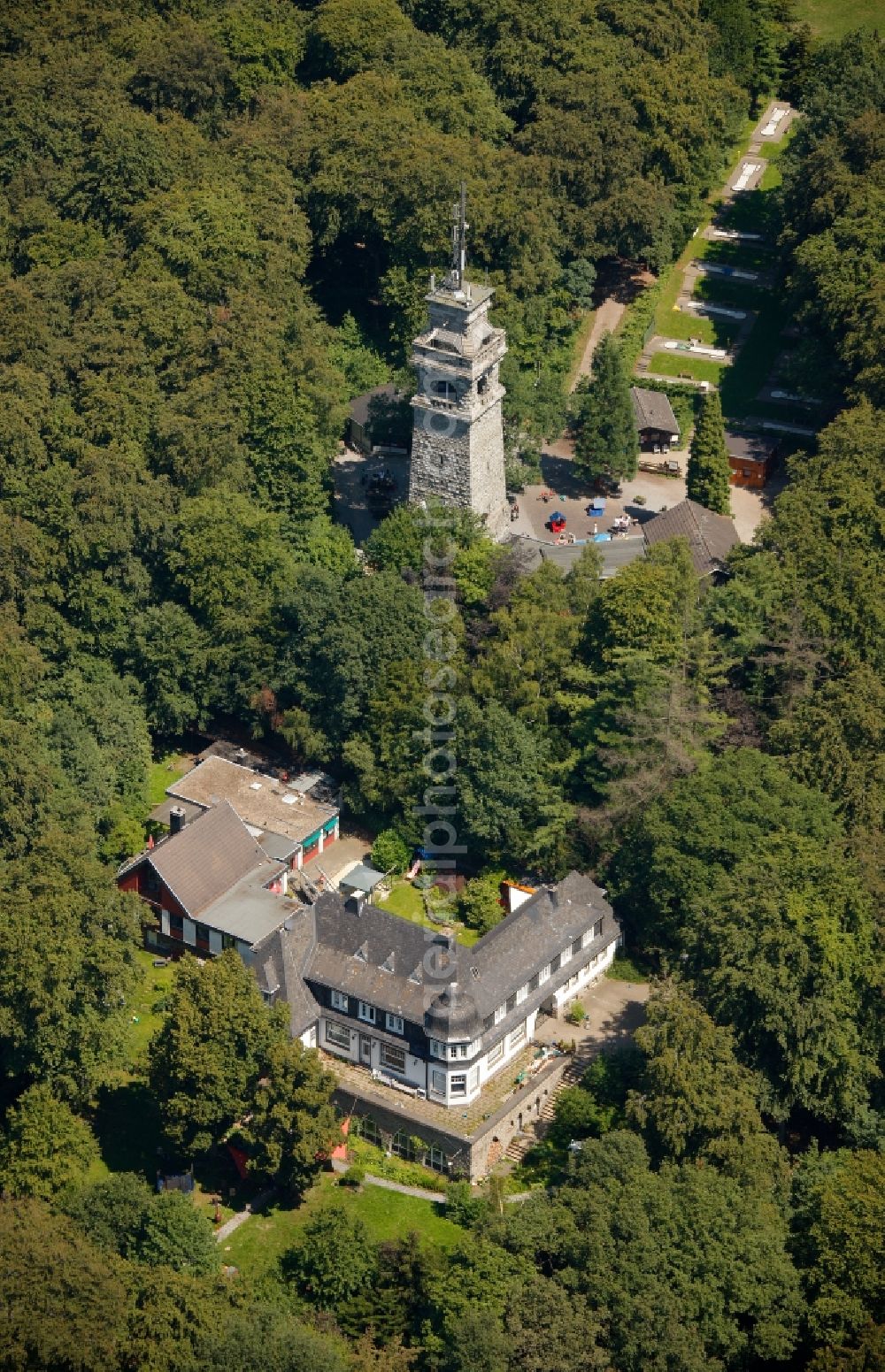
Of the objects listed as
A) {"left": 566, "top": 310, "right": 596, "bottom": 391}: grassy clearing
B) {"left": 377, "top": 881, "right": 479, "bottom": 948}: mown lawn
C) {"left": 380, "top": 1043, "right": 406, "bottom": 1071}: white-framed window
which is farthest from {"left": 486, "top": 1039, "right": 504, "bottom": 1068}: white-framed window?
{"left": 566, "top": 310, "right": 596, "bottom": 391}: grassy clearing

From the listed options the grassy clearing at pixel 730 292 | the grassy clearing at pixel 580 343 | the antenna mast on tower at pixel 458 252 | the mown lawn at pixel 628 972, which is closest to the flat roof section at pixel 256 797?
the mown lawn at pixel 628 972

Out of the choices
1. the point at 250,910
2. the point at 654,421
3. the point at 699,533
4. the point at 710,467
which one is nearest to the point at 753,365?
the point at 654,421

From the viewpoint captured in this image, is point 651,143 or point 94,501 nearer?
point 94,501

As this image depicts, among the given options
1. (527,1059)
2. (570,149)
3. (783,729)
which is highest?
(570,149)

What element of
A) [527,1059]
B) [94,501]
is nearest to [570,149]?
[94,501]

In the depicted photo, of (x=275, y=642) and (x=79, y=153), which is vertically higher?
(x=79, y=153)

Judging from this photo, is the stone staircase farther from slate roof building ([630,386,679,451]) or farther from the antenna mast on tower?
slate roof building ([630,386,679,451])

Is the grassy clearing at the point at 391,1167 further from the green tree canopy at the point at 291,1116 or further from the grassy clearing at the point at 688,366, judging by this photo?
the grassy clearing at the point at 688,366

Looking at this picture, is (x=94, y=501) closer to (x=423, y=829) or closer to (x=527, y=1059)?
(x=423, y=829)
